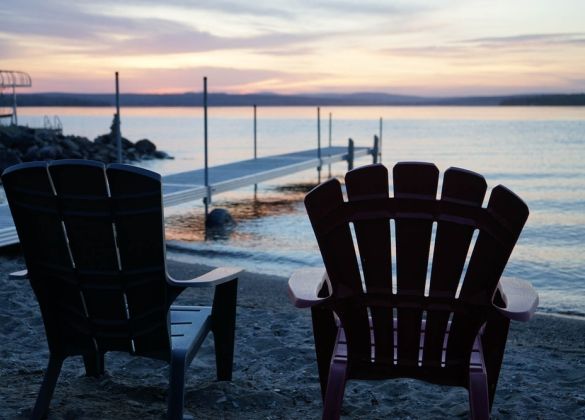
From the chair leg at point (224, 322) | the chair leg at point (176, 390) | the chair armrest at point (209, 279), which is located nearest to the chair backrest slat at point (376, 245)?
the chair armrest at point (209, 279)

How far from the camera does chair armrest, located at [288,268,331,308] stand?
91.7 inches

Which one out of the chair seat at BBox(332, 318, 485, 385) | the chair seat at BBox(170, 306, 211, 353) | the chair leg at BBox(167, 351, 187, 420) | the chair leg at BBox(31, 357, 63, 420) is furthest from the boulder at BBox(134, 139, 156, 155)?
the chair seat at BBox(332, 318, 485, 385)

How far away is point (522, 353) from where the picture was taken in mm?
4199

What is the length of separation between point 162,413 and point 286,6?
2098 centimetres

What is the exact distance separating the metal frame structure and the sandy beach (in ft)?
91.1

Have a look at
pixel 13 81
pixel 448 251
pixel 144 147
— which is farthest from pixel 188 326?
pixel 13 81

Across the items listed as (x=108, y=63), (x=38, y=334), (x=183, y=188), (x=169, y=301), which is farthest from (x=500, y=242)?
(x=108, y=63)

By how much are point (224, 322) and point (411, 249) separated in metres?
1.17

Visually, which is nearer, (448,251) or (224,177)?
(448,251)

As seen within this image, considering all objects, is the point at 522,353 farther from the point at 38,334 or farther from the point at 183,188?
the point at 183,188

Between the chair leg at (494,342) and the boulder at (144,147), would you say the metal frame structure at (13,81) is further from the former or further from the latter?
the chair leg at (494,342)

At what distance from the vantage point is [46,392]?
8.98 ft

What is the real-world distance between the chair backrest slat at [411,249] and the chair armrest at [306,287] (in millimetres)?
278

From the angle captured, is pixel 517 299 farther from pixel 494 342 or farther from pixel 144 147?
pixel 144 147
